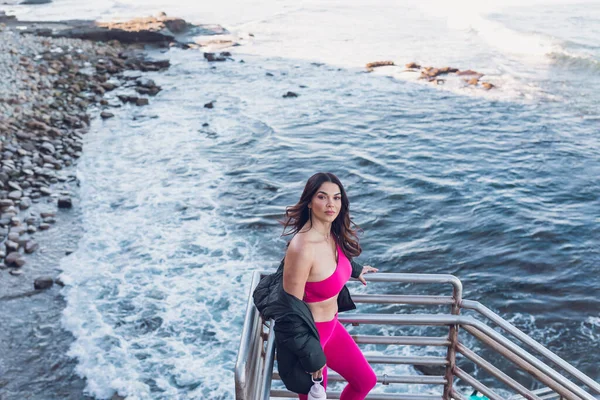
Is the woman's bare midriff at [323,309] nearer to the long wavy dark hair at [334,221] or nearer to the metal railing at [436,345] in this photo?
the metal railing at [436,345]

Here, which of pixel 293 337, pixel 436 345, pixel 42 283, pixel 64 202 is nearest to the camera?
pixel 293 337

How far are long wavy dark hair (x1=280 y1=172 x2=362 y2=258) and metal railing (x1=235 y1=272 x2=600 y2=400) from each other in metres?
0.31

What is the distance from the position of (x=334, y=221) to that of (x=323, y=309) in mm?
551

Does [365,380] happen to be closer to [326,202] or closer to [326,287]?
[326,287]

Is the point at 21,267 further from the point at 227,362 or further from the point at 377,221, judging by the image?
the point at 377,221

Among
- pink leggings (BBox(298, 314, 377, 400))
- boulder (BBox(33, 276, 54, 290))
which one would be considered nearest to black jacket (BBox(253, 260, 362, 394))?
pink leggings (BBox(298, 314, 377, 400))

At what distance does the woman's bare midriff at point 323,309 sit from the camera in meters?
3.58

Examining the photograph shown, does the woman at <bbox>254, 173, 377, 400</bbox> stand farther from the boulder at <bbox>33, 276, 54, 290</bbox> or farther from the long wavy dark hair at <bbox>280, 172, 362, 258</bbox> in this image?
the boulder at <bbox>33, 276, 54, 290</bbox>

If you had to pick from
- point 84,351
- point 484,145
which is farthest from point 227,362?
point 484,145

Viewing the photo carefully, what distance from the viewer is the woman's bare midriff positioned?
358 cm

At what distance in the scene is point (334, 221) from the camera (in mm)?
3779

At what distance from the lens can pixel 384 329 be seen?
29.5 feet

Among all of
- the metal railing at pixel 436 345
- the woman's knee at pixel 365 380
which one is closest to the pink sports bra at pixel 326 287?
the metal railing at pixel 436 345

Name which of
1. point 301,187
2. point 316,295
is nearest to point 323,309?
point 316,295
